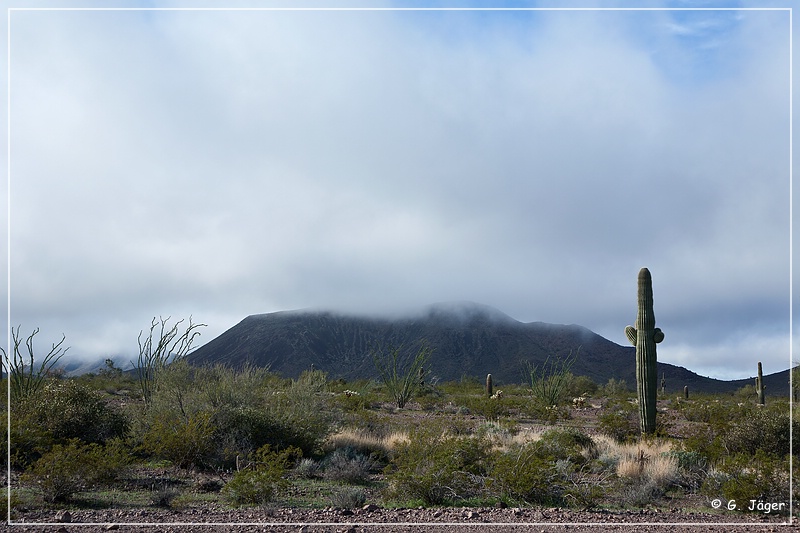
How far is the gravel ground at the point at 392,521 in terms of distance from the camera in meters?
8.16

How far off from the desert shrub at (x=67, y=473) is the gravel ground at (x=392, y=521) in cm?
84

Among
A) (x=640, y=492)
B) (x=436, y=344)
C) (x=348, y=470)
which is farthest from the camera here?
(x=436, y=344)

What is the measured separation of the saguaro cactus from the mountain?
69.1m

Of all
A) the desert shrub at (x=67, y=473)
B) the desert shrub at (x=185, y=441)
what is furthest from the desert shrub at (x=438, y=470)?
the desert shrub at (x=67, y=473)

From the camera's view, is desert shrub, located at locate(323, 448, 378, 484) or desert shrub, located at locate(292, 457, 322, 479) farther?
desert shrub, located at locate(292, 457, 322, 479)

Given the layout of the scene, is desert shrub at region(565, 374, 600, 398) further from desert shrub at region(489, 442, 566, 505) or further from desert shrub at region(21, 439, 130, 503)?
desert shrub at region(21, 439, 130, 503)

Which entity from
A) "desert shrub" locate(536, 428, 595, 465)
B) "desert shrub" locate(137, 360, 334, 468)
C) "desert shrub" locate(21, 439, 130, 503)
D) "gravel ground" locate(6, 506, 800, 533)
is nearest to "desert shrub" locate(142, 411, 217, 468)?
"desert shrub" locate(137, 360, 334, 468)

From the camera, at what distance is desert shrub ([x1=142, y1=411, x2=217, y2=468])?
12.5 m

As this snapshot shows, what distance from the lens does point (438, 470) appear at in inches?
407

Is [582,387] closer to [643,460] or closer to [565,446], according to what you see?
[565,446]

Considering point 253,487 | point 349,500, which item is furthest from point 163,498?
point 349,500

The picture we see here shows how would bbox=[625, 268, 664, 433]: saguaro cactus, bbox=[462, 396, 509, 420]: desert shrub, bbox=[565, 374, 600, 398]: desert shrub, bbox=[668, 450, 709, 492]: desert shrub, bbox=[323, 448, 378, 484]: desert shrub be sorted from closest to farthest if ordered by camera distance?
1. bbox=[668, 450, 709, 492]: desert shrub
2. bbox=[323, 448, 378, 484]: desert shrub
3. bbox=[625, 268, 664, 433]: saguaro cactus
4. bbox=[462, 396, 509, 420]: desert shrub
5. bbox=[565, 374, 600, 398]: desert shrub

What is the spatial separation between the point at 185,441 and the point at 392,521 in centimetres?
573

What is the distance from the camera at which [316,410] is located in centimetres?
1558
